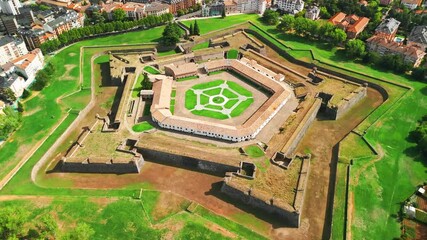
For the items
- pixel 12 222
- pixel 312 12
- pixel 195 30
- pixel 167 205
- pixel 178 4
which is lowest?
pixel 167 205

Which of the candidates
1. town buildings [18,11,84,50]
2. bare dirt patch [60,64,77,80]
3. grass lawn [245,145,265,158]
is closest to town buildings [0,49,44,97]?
bare dirt patch [60,64,77,80]

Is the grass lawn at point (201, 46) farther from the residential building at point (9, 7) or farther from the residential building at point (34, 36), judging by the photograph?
the residential building at point (9, 7)


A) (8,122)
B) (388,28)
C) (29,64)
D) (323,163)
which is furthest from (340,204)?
(29,64)

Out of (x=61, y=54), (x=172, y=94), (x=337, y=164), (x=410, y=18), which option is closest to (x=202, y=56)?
(x=172, y=94)

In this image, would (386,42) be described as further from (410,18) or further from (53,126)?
(53,126)

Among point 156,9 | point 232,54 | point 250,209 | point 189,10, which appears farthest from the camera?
point 189,10

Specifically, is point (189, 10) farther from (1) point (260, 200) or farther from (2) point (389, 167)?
(2) point (389, 167)

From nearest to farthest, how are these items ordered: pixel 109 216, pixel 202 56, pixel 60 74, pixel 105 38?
pixel 109 216 < pixel 60 74 < pixel 202 56 < pixel 105 38
